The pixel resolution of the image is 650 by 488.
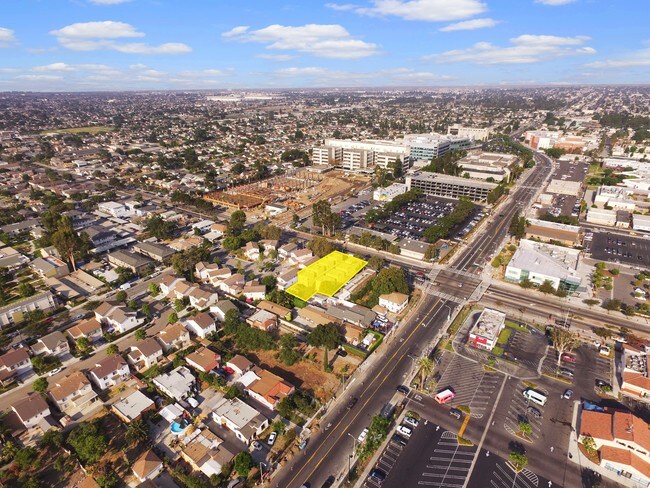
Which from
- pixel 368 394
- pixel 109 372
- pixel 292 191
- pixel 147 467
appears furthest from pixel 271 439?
pixel 292 191

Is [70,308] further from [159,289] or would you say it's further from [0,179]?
[0,179]

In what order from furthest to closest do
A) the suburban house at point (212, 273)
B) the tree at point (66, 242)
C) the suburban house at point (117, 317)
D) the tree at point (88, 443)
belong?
1. the suburban house at point (212, 273)
2. the tree at point (66, 242)
3. the suburban house at point (117, 317)
4. the tree at point (88, 443)

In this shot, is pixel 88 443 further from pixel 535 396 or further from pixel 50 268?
pixel 50 268

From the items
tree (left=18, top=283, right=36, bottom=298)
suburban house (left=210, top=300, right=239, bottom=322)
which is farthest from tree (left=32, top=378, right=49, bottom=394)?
tree (left=18, top=283, right=36, bottom=298)

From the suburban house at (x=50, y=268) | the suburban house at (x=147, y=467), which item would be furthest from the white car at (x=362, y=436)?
the suburban house at (x=50, y=268)

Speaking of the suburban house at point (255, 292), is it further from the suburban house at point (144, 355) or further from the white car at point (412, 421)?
the white car at point (412, 421)

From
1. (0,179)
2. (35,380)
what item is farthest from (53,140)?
(35,380)

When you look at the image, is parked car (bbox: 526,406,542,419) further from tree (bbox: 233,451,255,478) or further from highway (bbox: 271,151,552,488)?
tree (bbox: 233,451,255,478)
